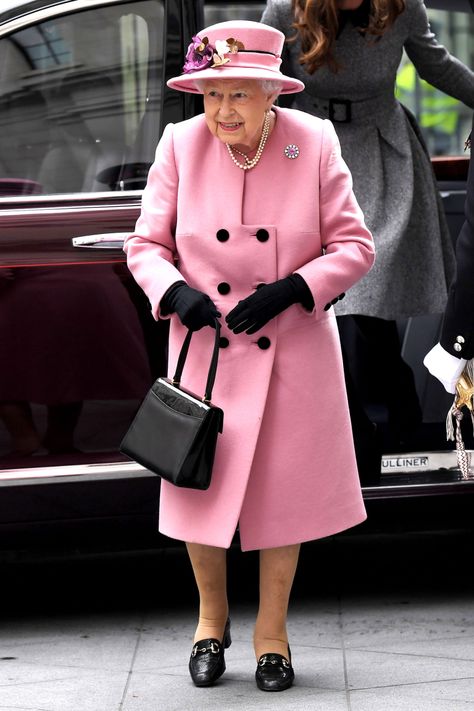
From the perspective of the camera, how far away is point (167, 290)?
3.60 m

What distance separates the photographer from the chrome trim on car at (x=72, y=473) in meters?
4.23

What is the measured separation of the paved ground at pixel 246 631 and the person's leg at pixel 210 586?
0.15 metres

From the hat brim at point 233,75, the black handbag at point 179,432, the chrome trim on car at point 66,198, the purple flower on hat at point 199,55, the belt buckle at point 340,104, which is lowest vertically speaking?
the black handbag at point 179,432

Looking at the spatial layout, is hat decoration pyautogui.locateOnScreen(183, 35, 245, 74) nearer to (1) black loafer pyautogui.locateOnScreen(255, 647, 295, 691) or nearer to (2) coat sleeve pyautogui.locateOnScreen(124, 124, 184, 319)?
(2) coat sleeve pyautogui.locateOnScreen(124, 124, 184, 319)

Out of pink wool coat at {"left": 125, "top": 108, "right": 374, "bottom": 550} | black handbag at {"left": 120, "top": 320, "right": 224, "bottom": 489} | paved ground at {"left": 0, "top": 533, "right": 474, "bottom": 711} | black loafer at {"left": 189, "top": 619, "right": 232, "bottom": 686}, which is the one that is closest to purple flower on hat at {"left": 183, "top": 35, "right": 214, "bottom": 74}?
pink wool coat at {"left": 125, "top": 108, "right": 374, "bottom": 550}

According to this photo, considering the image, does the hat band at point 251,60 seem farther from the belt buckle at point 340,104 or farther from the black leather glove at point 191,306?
the belt buckle at point 340,104

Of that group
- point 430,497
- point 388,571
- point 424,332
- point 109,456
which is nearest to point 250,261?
point 109,456

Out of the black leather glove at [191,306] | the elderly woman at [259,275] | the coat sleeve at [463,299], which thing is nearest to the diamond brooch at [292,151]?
the elderly woman at [259,275]

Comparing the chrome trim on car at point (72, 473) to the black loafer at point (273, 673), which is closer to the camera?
the black loafer at point (273, 673)

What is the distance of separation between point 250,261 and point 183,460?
1.70 feet

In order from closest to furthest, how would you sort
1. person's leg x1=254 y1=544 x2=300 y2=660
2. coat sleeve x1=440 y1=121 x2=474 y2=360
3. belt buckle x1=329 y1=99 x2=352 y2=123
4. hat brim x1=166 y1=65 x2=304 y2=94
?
coat sleeve x1=440 y1=121 x2=474 y2=360 < hat brim x1=166 y1=65 x2=304 y2=94 < person's leg x1=254 y1=544 x2=300 y2=660 < belt buckle x1=329 y1=99 x2=352 y2=123

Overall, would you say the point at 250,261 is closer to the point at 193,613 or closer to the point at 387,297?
Result: the point at 387,297

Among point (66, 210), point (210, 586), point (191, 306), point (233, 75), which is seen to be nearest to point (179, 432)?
point (191, 306)

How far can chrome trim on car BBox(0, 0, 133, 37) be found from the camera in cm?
422
